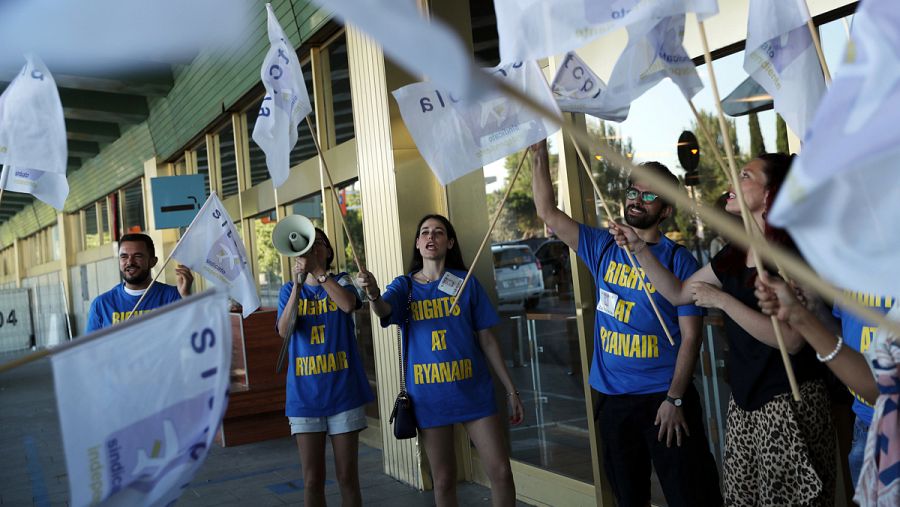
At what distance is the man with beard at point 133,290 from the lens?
200 inches

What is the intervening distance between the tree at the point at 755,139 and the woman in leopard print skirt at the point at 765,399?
0.98m

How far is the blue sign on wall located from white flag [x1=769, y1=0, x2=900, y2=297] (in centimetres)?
887

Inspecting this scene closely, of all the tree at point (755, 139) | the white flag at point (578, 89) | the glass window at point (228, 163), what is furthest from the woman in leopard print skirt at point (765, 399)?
the glass window at point (228, 163)

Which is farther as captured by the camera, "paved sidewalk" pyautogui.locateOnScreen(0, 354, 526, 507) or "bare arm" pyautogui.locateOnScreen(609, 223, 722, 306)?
"paved sidewalk" pyautogui.locateOnScreen(0, 354, 526, 507)

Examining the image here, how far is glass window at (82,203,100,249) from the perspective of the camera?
22.9 m

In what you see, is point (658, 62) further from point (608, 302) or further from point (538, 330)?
point (538, 330)

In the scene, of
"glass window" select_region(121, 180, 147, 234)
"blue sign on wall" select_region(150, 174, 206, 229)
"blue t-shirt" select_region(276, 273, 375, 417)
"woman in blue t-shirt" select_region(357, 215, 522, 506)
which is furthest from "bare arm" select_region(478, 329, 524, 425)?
"glass window" select_region(121, 180, 147, 234)

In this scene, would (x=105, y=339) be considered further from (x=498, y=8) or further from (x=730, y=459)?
(x=730, y=459)

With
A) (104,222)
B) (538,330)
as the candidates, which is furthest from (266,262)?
(104,222)

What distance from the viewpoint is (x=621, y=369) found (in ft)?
12.1

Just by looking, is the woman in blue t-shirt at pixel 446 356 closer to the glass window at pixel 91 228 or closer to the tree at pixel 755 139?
the tree at pixel 755 139

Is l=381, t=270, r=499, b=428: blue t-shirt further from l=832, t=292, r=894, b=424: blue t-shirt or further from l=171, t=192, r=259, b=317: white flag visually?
l=832, t=292, r=894, b=424: blue t-shirt

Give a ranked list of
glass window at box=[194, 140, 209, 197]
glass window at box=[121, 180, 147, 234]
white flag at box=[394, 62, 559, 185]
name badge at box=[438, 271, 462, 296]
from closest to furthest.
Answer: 1. white flag at box=[394, 62, 559, 185]
2. name badge at box=[438, 271, 462, 296]
3. glass window at box=[194, 140, 209, 197]
4. glass window at box=[121, 180, 147, 234]

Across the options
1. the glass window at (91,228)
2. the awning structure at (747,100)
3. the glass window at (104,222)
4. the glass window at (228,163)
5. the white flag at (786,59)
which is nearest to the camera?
the white flag at (786,59)
